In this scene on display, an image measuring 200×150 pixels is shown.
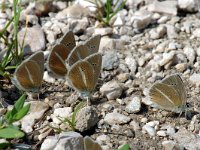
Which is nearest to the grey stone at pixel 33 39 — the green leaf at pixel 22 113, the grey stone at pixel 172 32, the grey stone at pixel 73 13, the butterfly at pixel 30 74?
the grey stone at pixel 73 13

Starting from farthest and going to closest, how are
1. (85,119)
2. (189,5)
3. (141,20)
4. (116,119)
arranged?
(189,5)
(141,20)
(116,119)
(85,119)

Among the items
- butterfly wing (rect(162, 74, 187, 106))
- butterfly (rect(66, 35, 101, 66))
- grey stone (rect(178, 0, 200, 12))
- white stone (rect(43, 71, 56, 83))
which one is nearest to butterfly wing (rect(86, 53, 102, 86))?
butterfly (rect(66, 35, 101, 66))

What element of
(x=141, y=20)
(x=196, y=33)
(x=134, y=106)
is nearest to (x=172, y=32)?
(x=196, y=33)

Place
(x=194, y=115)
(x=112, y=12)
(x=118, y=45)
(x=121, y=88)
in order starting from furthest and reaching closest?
1. (x=112, y=12)
2. (x=118, y=45)
3. (x=121, y=88)
4. (x=194, y=115)

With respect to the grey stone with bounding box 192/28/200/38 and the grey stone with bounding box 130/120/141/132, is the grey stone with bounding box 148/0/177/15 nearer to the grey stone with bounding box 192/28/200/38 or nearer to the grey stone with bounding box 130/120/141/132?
the grey stone with bounding box 192/28/200/38

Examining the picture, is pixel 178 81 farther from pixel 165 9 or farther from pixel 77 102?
pixel 165 9

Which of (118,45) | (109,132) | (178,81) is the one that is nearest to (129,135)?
(109,132)

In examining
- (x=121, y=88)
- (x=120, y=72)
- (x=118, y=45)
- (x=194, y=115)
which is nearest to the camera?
(x=194, y=115)

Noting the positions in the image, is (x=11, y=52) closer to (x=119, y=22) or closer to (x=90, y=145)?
(x=119, y=22)
